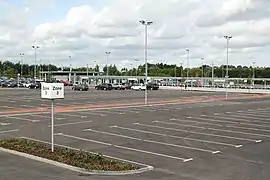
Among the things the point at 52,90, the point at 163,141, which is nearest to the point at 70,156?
the point at 52,90

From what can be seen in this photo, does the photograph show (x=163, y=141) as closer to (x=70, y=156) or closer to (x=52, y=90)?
(x=70, y=156)

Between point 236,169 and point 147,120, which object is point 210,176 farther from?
point 147,120

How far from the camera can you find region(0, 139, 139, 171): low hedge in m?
14.5

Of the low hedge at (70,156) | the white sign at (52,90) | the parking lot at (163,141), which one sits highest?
the white sign at (52,90)

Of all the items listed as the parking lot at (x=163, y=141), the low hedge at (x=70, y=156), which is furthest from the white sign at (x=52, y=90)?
the parking lot at (x=163, y=141)

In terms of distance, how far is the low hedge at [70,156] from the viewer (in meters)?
14.5

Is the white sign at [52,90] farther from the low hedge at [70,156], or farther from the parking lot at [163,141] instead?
the parking lot at [163,141]

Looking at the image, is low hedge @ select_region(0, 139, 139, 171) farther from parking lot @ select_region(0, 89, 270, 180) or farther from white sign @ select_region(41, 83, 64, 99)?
white sign @ select_region(41, 83, 64, 99)

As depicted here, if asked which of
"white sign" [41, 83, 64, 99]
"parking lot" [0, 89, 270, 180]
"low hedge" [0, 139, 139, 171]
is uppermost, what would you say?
"white sign" [41, 83, 64, 99]

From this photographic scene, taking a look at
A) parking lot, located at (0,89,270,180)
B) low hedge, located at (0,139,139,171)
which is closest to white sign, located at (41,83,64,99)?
low hedge, located at (0,139,139,171)

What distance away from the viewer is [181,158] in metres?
16.6

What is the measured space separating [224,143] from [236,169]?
18.7ft

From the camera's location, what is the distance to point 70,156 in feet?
52.5

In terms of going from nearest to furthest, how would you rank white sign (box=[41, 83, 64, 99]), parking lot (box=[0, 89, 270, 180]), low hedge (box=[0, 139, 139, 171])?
1. parking lot (box=[0, 89, 270, 180])
2. low hedge (box=[0, 139, 139, 171])
3. white sign (box=[41, 83, 64, 99])
